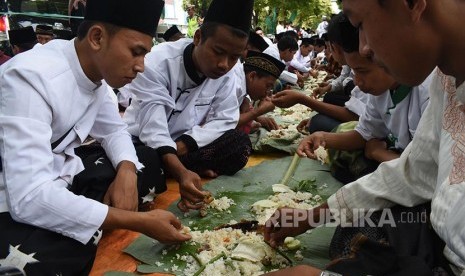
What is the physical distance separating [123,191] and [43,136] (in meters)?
0.67

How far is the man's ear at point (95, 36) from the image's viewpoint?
81.5 inches

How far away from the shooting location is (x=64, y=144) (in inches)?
83.4

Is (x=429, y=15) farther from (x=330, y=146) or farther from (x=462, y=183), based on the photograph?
(x=330, y=146)

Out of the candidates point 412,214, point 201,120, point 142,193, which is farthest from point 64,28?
point 412,214

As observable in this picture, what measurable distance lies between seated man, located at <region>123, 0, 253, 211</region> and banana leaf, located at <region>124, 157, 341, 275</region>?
25 centimetres

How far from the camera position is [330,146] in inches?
121

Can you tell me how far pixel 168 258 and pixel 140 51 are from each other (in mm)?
1123

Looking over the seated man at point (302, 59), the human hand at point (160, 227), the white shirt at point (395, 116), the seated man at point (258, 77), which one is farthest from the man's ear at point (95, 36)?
the seated man at point (302, 59)

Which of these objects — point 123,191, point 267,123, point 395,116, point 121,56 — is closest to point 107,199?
point 123,191

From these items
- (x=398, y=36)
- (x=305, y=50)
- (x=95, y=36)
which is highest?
(x=398, y=36)

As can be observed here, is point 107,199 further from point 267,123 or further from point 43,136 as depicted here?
point 267,123

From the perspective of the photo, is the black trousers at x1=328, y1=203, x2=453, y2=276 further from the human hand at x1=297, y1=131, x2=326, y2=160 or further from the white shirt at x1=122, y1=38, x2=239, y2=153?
the white shirt at x1=122, y1=38, x2=239, y2=153

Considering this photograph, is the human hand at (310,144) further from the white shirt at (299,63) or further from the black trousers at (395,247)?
the white shirt at (299,63)

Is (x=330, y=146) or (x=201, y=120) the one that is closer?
(x=330, y=146)
